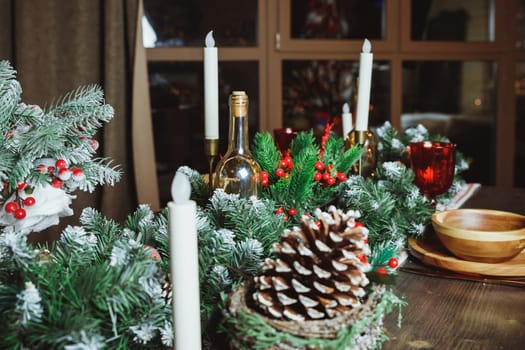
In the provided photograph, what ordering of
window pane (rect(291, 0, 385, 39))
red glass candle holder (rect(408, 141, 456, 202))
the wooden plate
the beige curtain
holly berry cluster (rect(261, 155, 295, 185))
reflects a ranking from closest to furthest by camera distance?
the wooden plate, holly berry cluster (rect(261, 155, 295, 185)), red glass candle holder (rect(408, 141, 456, 202)), the beige curtain, window pane (rect(291, 0, 385, 39))

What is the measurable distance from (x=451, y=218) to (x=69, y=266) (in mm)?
622

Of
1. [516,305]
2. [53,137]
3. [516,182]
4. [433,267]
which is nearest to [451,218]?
[433,267]

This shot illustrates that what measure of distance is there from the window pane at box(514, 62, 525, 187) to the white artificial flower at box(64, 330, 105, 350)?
322 centimetres

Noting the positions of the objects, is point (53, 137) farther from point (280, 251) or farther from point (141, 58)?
point (141, 58)

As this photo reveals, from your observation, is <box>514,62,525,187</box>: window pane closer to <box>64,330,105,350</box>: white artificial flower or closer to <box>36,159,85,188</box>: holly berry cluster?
<box>36,159,85,188</box>: holly berry cluster

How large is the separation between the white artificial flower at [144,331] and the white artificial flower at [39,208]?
1.00 ft

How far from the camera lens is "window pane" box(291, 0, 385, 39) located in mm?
3133

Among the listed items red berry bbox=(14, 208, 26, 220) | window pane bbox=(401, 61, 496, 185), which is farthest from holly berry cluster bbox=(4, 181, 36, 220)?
window pane bbox=(401, 61, 496, 185)

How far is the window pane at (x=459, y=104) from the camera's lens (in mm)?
3314

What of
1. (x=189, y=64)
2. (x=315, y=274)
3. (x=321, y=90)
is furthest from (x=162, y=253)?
(x=321, y=90)

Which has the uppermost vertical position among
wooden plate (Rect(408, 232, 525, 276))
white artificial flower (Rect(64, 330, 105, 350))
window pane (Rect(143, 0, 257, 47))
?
window pane (Rect(143, 0, 257, 47))

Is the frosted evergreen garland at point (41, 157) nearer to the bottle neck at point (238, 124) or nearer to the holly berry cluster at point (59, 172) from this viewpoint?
the holly berry cluster at point (59, 172)

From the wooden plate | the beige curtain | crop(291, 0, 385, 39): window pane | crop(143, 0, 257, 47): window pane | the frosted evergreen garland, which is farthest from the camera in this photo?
crop(291, 0, 385, 39): window pane

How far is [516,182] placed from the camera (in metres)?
3.39
